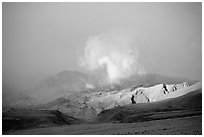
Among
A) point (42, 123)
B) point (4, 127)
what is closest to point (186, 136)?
point (4, 127)

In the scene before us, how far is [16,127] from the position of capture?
58.8m

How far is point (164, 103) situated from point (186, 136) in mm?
101412

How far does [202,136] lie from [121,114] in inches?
3234

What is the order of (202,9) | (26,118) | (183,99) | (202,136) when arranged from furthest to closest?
(183,99), (26,118), (202,9), (202,136)

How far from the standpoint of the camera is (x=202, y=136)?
2247 cm

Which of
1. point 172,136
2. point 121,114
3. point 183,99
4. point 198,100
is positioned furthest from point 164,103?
point 172,136

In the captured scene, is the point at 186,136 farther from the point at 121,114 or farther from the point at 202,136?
the point at 121,114

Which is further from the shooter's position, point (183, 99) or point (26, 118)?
point (183, 99)

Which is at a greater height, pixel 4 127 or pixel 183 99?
pixel 183 99

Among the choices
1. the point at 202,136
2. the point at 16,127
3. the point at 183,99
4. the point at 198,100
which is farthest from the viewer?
the point at 183,99

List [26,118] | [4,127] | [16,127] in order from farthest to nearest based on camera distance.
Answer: [26,118] → [16,127] → [4,127]

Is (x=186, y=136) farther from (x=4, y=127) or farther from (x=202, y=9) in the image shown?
(x=4, y=127)

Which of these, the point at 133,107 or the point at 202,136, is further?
the point at 133,107

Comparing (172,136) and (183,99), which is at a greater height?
(183,99)
